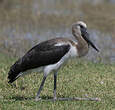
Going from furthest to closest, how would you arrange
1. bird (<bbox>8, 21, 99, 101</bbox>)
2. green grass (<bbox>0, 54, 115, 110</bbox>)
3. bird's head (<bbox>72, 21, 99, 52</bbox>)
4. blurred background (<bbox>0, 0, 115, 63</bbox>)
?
blurred background (<bbox>0, 0, 115, 63</bbox>), bird's head (<bbox>72, 21, 99, 52</bbox>), bird (<bbox>8, 21, 99, 101</bbox>), green grass (<bbox>0, 54, 115, 110</bbox>)

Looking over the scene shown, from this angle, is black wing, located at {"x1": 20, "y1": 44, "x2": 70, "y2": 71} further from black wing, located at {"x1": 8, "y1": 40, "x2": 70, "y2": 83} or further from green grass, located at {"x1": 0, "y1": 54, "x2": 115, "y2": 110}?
green grass, located at {"x1": 0, "y1": 54, "x2": 115, "y2": 110}

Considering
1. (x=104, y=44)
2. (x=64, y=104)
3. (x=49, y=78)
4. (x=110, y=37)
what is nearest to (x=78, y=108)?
(x=64, y=104)

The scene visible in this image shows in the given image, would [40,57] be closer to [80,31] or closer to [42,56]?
[42,56]

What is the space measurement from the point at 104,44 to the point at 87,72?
392 cm

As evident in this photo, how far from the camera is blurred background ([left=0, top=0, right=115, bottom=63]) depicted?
11.7m

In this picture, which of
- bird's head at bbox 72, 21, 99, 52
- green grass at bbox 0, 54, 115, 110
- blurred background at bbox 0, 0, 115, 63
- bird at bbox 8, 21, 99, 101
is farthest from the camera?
blurred background at bbox 0, 0, 115, 63

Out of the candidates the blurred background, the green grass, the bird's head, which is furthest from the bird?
the blurred background

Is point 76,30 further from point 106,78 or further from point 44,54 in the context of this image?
point 106,78

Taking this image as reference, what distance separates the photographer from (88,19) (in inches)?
647

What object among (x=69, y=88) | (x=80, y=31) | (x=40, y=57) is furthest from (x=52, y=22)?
(x=40, y=57)

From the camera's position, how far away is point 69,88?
23.2 ft

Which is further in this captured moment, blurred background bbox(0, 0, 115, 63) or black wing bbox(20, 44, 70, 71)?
blurred background bbox(0, 0, 115, 63)

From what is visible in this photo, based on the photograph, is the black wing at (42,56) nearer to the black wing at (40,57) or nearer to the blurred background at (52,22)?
the black wing at (40,57)

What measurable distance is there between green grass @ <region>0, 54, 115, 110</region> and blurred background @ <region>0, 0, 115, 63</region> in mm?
1788
